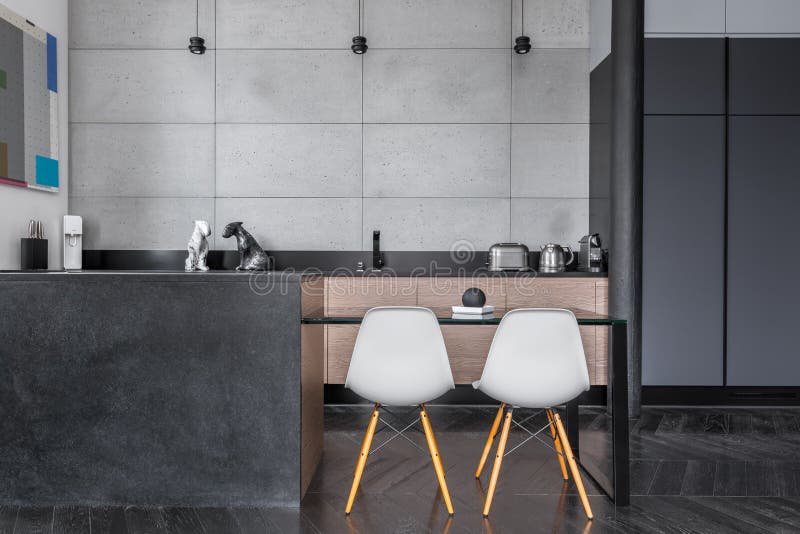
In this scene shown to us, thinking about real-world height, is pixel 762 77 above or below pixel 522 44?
below

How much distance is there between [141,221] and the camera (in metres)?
4.39

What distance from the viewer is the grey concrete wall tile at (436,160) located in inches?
172

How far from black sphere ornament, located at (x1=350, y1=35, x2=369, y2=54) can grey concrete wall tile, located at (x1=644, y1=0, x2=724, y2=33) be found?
2031 mm

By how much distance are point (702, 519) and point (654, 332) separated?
1874 mm

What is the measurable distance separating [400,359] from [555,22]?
340cm

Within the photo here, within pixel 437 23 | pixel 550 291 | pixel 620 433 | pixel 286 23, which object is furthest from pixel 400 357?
pixel 286 23

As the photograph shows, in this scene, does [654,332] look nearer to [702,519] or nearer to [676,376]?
[676,376]

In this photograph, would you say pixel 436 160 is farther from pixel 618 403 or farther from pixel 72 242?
pixel 72 242

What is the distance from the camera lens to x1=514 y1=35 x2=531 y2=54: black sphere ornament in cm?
421

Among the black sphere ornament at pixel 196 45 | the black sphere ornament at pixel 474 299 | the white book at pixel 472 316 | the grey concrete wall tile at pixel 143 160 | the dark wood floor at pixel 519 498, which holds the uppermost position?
the black sphere ornament at pixel 196 45

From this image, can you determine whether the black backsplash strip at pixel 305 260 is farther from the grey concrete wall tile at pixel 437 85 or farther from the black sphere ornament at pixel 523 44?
the black sphere ornament at pixel 523 44

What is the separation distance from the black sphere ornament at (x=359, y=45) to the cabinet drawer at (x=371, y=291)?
5.88ft

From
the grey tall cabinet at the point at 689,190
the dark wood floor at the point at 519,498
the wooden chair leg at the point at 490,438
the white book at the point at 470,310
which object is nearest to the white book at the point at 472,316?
the white book at the point at 470,310

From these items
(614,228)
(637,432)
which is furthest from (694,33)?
(637,432)
